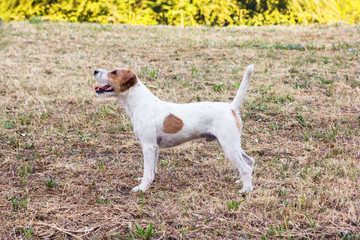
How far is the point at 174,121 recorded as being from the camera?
12.4 ft

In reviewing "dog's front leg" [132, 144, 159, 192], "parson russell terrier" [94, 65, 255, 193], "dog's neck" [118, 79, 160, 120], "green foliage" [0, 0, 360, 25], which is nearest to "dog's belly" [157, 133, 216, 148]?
"parson russell terrier" [94, 65, 255, 193]

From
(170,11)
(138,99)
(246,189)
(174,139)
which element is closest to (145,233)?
(174,139)

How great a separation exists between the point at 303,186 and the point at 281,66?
5072mm

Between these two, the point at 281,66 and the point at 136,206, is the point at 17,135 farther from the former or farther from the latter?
the point at 281,66

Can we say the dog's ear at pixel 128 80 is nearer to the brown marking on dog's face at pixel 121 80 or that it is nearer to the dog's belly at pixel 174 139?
the brown marking on dog's face at pixel 121 80

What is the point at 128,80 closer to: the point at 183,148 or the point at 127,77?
the point at 127,77

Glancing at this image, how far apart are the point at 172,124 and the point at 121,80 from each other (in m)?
0.72

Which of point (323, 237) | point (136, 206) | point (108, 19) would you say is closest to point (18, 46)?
point (108, 19)

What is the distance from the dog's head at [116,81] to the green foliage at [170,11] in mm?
10227

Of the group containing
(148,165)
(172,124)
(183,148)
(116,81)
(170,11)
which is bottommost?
(170,11)

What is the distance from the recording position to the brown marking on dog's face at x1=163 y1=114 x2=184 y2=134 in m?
3.76

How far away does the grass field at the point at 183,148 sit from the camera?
3.19m

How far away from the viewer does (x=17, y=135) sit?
5.25 m

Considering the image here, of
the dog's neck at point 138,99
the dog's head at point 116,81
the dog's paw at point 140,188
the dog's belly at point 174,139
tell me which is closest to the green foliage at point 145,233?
the dog's paw at point 140,188
